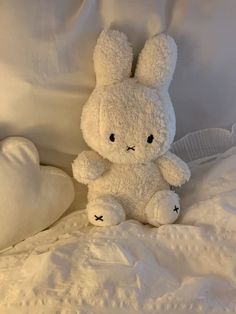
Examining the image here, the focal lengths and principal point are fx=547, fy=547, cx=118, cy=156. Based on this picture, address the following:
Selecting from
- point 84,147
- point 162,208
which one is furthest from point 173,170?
point 84,147

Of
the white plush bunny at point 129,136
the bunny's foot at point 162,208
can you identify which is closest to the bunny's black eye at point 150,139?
the white plush bunny at point 129,136

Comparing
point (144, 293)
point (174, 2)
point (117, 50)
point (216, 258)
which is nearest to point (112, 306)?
point (144, 293)

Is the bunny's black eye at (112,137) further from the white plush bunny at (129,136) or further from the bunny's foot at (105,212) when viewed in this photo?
the bunny's foot at (105,212)

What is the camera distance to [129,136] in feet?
3.05

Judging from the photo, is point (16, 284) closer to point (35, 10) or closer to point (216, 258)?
point (216, 258)

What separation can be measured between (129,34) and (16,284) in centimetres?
48

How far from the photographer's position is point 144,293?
0.82 metres

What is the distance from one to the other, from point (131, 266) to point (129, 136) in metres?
0.22

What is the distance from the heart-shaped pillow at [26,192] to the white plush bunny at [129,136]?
0.05 metres

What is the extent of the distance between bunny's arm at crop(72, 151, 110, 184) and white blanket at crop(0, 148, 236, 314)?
0.09 meters

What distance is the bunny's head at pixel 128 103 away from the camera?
929 millimetres

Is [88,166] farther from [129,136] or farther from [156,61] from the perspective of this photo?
[156,61]

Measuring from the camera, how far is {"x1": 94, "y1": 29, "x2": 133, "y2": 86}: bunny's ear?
0.94m

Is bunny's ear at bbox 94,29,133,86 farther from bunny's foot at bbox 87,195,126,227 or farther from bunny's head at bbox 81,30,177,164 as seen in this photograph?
bunny's foot at bbox 87,195,126,227
